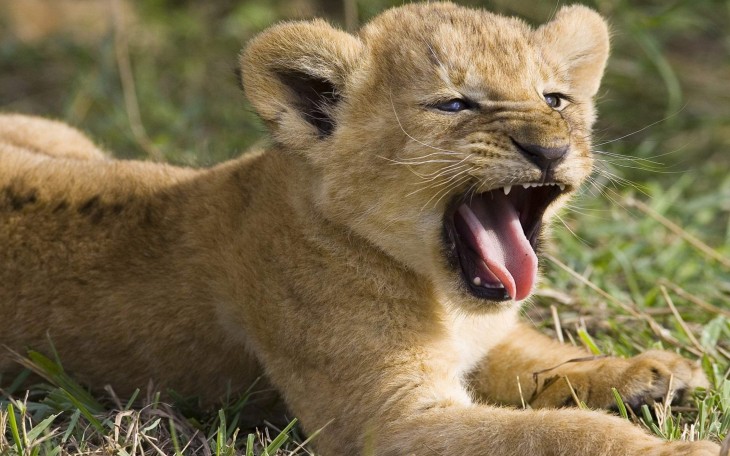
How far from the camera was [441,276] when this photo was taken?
163 inches

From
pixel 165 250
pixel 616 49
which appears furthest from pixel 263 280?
pixel 616 49

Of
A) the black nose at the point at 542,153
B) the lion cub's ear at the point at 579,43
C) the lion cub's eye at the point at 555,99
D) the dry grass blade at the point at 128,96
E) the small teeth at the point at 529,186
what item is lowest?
the dry grass blade at the point at 128,96

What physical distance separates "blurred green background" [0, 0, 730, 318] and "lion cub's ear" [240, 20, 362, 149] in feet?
4.75

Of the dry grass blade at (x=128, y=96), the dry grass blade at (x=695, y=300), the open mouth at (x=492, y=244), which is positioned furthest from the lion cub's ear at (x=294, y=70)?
the dry grass blade at (x=128, y=96)

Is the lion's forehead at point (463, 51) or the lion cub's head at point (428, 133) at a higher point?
the lion's forehead at point (463, 51)

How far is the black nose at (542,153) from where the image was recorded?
3.87 meters

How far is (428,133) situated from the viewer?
409 centimetres

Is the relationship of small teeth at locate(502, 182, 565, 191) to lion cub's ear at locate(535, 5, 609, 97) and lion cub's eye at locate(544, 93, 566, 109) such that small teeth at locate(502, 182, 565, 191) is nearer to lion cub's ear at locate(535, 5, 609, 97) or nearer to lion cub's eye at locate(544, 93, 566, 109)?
lion cub's eye at locate(544, 93, 566, 109)

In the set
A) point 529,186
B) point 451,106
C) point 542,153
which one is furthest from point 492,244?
point 451,106

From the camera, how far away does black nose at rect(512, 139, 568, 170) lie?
3.87 metres

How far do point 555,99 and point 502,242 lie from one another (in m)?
0.68

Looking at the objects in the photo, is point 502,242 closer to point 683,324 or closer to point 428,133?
point 428,133

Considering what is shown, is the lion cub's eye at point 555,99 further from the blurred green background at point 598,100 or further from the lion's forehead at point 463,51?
the blurred green background at point 598,100

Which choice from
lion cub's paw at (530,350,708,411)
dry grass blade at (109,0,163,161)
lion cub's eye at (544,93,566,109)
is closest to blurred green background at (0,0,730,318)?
dry grass blade at (109,0,163,161)
